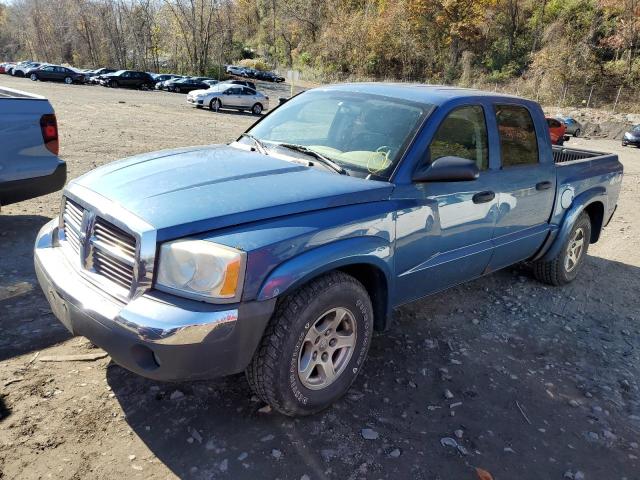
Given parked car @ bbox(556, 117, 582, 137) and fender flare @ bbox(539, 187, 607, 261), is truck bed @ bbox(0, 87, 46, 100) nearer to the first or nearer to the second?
fender flare @ bbox(539, 187, 607, 261)

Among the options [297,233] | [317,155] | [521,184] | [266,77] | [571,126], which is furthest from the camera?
[266,77]

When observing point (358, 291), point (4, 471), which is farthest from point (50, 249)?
point (358, 291)

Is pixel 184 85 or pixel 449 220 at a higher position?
pixel 449 220

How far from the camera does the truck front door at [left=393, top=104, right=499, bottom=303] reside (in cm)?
322

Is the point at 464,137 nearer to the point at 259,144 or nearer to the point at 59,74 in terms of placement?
the point at 259,144

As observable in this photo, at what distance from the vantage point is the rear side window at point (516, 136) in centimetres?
402

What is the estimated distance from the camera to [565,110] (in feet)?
117

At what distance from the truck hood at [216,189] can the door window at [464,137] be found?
65cm

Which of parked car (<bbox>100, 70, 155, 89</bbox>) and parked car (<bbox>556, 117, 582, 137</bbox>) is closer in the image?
parked car (<bbox>556, 117, 582, 137</bbox>)

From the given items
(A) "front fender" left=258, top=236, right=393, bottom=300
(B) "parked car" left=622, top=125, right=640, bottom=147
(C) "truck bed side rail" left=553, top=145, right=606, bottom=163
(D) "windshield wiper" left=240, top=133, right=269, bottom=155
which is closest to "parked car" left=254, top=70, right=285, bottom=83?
(B) "parked car" left=622, top=125, right=640, bottom=147

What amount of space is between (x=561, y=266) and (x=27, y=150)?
5.50 m

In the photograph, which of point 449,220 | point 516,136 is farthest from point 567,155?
point 449,220

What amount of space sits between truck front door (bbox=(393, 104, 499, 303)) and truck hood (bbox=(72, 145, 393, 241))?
0.32m

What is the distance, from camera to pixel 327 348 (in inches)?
115
